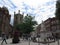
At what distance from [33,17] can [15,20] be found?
71824 millimetres

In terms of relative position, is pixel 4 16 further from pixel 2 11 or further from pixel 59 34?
pixel 59 34

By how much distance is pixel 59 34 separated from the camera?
66750 millimetres

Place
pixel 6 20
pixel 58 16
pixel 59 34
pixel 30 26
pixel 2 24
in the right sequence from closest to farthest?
pixel 58 16, pixel 30 26, pixel 59 34, pixel 2 24, pixel 6 20

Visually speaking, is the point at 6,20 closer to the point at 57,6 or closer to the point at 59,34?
the point at 59,34

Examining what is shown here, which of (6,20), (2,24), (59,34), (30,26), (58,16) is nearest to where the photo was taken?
(58,16)

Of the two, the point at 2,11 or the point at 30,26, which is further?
the point at 2,11

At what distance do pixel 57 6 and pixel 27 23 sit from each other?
74.6 feet

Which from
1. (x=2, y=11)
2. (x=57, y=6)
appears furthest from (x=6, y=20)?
(x=57, y=6)

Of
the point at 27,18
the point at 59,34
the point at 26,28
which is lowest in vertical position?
the point at 59,34

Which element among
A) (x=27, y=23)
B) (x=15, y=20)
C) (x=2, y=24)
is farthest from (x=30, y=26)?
(x=15, y=20)

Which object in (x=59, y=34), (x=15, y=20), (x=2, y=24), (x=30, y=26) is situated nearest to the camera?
(x=30, y=26)

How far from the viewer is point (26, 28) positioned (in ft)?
167

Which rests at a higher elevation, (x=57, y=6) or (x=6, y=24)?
(x=57, y=6)

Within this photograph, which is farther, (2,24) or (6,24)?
(6,24)
